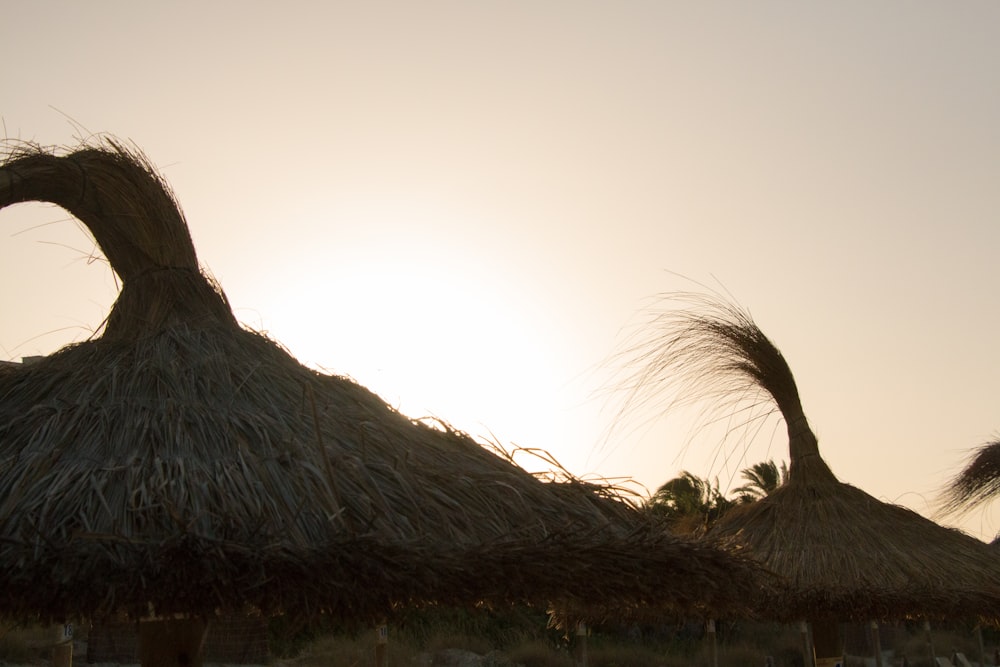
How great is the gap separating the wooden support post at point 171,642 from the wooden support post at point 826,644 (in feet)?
21.2

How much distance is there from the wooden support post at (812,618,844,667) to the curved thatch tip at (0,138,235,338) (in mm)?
6530

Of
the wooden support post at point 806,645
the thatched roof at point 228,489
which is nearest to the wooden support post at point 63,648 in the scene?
the thatched roof at point 228,489

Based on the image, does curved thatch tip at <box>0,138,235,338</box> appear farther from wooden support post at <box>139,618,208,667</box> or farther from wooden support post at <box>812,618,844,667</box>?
wooden support post at <box>812,618,844,667</box>

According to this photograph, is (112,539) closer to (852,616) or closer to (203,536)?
(203,536)

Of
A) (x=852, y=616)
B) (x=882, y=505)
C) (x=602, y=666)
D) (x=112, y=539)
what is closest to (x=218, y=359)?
(x=112, y=539)

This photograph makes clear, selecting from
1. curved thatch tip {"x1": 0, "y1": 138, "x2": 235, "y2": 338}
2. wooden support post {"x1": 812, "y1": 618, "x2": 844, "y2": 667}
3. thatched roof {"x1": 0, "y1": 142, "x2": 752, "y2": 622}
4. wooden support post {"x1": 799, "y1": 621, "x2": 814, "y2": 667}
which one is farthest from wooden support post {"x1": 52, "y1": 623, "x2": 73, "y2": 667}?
wooden support post {"x1": 812, "y1": 618, "x2": 844, "y2": 667}

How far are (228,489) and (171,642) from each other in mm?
1145

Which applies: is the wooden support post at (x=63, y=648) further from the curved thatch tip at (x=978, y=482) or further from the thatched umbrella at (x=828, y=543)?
the curved thatch tip at (x=978, y=482)

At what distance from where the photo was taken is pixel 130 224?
5.38m

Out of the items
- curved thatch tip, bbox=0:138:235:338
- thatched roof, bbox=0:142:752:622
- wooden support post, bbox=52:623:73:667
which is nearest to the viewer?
thatched roof, bbox=0:142:752:622

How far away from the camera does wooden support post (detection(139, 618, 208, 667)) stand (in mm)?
4531

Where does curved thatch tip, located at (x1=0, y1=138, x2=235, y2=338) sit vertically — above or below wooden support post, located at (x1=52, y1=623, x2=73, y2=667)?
above

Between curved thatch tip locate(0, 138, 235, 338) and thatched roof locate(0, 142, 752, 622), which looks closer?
thatched roof locate(0, 142, 752, 622)

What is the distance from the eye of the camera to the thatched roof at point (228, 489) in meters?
3.53
